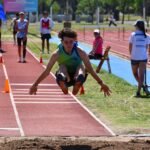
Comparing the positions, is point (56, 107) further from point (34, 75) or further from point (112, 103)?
point (34, 75)

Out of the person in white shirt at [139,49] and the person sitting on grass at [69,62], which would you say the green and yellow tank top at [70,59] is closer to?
the person sitting on grass at [69,62]

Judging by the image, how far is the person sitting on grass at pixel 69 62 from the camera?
382 inches

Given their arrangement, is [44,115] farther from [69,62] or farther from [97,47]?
[97,47]

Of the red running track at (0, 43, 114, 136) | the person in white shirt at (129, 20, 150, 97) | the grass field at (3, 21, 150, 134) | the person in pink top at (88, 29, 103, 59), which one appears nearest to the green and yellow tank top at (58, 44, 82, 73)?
the red running track at (0, 43, 114, 136)

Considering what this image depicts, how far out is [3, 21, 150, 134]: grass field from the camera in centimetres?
1227

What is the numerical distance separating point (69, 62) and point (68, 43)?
1.13 ft

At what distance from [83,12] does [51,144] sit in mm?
101055

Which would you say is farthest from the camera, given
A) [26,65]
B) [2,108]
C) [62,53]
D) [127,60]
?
[127,60]

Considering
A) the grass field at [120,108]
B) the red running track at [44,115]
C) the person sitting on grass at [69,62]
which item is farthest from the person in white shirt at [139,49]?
the person sitting on grass at [69,62]

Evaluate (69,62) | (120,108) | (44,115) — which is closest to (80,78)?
(69,62)

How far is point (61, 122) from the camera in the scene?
12547 mm

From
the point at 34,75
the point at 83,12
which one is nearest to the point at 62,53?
the point at 34,75

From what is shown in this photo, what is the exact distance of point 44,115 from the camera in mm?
13406

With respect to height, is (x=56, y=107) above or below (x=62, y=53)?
below
